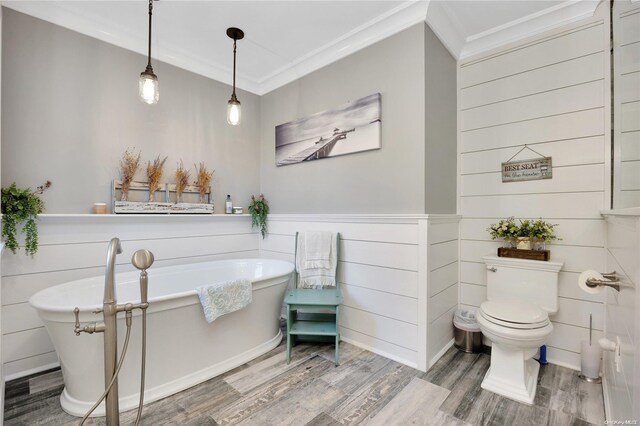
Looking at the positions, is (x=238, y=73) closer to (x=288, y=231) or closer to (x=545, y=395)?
(x=288, y=231)

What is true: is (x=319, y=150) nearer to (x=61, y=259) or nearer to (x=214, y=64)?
(x=214, y=64)

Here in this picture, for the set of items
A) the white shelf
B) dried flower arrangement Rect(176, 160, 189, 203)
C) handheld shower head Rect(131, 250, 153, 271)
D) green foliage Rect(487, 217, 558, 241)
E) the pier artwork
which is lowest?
handheld shower head Rect(131, 250, 153, 271)

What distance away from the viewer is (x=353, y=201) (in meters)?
2.61

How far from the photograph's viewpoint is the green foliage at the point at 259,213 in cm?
330

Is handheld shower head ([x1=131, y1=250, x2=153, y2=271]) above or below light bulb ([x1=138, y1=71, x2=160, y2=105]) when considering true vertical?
below

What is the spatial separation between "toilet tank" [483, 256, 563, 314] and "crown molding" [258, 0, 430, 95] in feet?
6.53

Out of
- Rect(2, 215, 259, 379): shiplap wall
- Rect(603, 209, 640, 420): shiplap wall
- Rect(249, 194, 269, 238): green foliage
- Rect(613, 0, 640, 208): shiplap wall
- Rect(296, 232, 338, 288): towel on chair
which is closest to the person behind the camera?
Rect(603, 209, 640, 420): shiplap wall

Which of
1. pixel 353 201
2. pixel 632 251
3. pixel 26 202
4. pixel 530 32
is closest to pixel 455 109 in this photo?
pixel 530 32

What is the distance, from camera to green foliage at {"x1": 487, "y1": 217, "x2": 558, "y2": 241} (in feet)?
7.24

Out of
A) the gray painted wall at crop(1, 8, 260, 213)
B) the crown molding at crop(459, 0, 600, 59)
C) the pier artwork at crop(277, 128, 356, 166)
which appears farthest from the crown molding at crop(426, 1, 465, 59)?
the gray painted wall at crop(1, 8, 260, 213)

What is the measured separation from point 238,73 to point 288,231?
183 cm

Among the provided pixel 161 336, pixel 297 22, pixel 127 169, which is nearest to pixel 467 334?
pixel 161 336

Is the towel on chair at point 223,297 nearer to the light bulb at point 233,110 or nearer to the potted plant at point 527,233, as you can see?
the light bulb at point 233,110

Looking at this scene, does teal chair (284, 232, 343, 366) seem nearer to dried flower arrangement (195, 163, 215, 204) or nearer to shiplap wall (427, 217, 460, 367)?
shiplap wall (427, 217, 460, 367)
